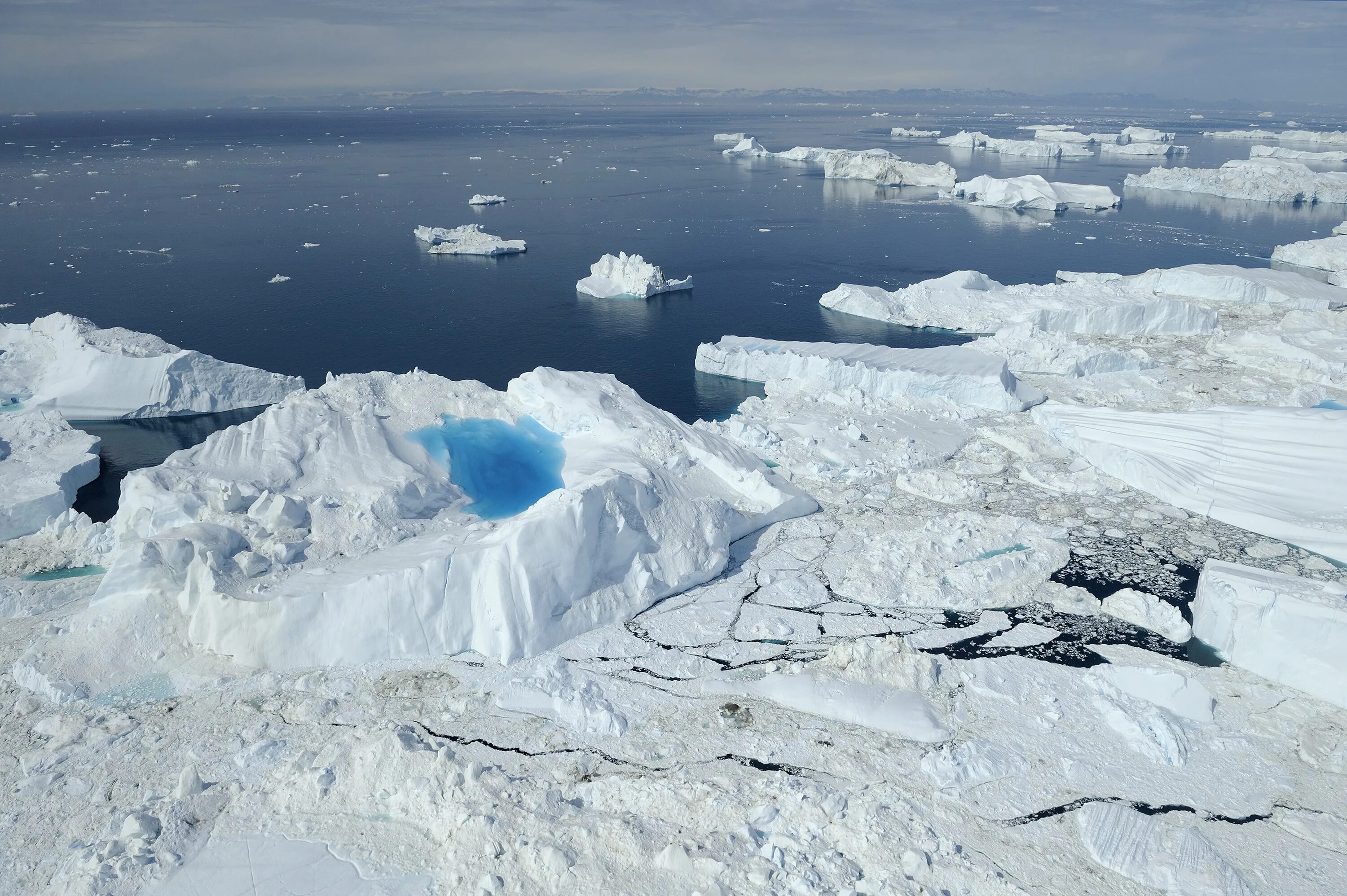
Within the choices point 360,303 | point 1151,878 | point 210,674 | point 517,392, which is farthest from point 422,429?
point 360,303

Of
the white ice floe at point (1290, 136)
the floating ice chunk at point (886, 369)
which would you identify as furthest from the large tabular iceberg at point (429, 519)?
the white ice floe at point (1290, 136)

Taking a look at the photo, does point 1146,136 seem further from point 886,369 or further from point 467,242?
point 886,369

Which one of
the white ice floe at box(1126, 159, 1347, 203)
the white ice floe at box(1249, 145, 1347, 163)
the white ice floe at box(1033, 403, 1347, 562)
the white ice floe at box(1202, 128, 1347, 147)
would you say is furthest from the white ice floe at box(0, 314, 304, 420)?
the white ice floe at box(1202, 128, 1347, 147)

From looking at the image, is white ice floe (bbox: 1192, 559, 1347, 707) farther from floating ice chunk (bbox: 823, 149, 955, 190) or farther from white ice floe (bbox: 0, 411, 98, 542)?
floating ice chunk (bbox: 823, 149, 955, 190)

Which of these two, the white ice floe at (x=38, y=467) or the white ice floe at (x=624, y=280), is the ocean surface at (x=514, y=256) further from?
the white ice floe at (x=38, y=467)

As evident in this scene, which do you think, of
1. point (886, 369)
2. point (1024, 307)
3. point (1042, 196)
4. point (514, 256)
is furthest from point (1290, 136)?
point (886, 369)

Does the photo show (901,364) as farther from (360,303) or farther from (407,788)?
(360,303)
